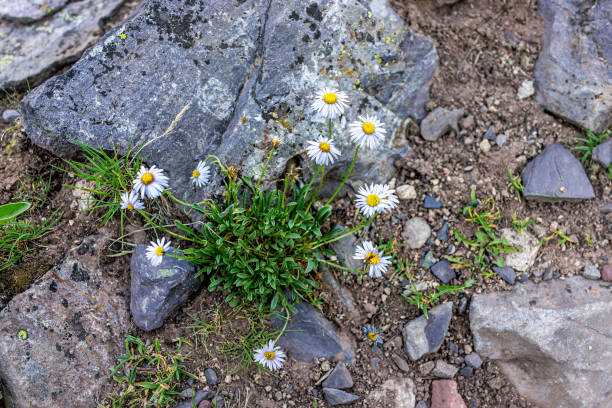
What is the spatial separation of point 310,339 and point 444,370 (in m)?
0.94

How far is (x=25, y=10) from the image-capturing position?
4.05m

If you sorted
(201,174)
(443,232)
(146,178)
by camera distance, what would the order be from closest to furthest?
(146,178), (201,174), (443,232)

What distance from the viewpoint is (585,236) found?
3.54 m

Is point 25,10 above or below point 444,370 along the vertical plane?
above

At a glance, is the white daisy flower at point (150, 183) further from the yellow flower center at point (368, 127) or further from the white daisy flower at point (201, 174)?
the yellow flower center at point (368, 127)

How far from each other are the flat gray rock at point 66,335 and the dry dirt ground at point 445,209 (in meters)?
0.13

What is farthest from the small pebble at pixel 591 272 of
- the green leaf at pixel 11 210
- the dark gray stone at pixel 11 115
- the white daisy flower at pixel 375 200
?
the dark gray stone at pixel 11 115

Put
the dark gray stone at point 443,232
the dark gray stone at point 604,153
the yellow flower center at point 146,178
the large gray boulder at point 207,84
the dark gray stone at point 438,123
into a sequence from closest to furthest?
the yellow flower center at point 146,178, the large gray boulder at point 207,84, the dark gray stone at point 443,232, the dark gray stone at point 604,153, the dark gray stone at point 438,123

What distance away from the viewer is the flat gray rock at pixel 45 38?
3.89m

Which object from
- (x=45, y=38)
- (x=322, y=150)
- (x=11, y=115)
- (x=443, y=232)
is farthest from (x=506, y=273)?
(x=45, y=38)

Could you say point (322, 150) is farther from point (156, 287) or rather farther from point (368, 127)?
point (156, 287)

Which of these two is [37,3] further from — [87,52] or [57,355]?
[57,355]

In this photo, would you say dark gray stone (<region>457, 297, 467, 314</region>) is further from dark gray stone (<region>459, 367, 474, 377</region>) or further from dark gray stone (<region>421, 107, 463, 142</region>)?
dark gray stone (<region>421, 107, 463, 142</region>)

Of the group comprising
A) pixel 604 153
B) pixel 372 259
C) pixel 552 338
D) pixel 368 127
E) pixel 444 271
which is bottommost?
pixel 552 338
